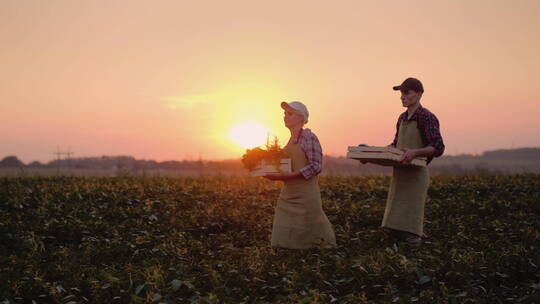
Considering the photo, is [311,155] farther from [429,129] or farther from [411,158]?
[429,129]

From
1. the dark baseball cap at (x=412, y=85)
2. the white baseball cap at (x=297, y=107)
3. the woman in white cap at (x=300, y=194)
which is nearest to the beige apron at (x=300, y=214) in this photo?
the woman in white cap at (x=300, y=194)

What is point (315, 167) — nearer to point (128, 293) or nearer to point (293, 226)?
point (293, 226)

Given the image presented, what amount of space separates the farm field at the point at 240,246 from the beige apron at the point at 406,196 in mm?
374

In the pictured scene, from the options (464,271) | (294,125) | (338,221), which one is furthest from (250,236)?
(464,271)

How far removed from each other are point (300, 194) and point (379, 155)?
1240 mm

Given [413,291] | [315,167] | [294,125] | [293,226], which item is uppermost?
[294,125]

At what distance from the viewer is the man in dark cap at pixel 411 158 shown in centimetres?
832

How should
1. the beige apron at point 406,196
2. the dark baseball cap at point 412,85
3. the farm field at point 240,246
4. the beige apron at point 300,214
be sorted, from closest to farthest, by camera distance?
the farm field at point 240,246 < the beige apron at point 300,214 < the dark baseball cap at point 412,85 < the beige apron at point 406,196

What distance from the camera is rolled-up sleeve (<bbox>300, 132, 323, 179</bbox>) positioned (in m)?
8.04

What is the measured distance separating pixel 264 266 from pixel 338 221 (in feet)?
15.4

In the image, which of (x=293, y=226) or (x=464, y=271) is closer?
(x=464, y=271)

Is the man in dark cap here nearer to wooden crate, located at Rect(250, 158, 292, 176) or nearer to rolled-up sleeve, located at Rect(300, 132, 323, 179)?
rolled-up sleeve, located at Rect(300, 132, 323, 179)

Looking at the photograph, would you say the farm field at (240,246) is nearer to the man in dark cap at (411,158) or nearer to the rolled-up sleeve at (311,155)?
the man in dark cap at (411,158)

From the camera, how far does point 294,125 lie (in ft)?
26.9
